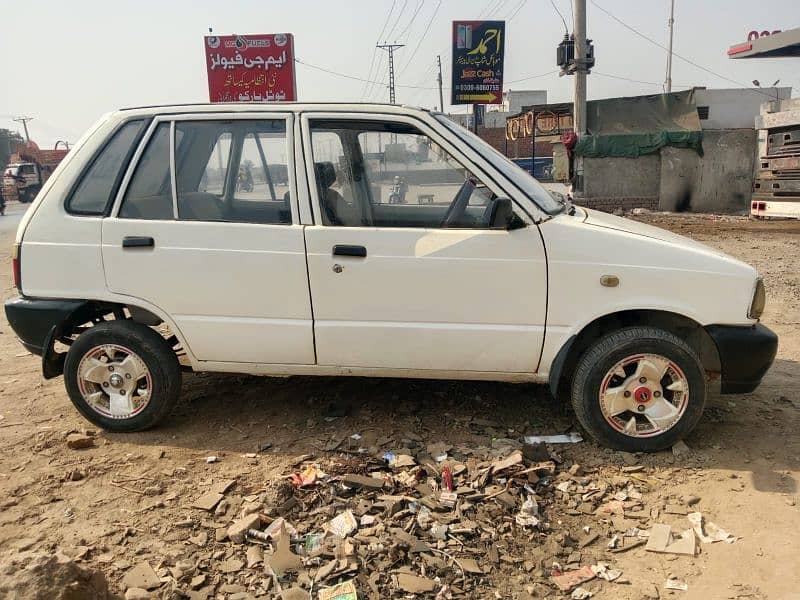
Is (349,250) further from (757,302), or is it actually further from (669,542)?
(757,302)

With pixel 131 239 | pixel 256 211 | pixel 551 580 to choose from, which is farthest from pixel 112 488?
pixel 551 580

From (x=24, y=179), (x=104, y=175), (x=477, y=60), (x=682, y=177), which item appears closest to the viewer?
(x=104, y=175)

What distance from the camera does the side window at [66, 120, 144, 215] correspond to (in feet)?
12.6

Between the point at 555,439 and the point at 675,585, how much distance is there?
1287mm

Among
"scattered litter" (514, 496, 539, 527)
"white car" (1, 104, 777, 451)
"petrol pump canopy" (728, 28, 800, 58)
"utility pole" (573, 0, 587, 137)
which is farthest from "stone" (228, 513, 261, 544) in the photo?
"utility pole" (573, 0, 587, 137)

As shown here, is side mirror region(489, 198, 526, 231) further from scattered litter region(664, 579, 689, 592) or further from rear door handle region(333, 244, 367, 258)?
scattered litter region(664, 579, 689, 592)

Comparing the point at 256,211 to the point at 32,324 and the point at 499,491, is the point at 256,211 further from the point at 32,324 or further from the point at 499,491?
the point at 499,491

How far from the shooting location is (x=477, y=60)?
75.7 feet

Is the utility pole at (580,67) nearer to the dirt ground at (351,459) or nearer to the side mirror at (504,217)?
the dirt ground at (351,459)

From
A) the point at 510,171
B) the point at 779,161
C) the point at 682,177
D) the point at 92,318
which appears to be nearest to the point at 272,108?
the point at 510,171

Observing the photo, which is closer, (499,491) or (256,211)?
(499,491)

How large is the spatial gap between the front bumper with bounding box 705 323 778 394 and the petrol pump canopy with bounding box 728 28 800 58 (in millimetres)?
10948

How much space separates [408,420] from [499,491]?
990mm

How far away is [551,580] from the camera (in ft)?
8.73
